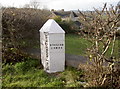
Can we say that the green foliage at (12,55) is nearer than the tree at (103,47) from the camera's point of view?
No

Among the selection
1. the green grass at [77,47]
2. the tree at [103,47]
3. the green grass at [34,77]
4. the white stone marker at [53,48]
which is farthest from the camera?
the green grass at [77,47]

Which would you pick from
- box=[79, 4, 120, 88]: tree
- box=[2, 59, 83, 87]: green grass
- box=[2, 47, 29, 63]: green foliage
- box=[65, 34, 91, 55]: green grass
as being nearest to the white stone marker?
box=[2, 59, 83, 87]: green grass

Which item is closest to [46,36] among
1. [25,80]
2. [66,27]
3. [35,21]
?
[25,80]

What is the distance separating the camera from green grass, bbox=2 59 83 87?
5.52m

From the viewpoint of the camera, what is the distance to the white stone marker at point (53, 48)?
21.1ft

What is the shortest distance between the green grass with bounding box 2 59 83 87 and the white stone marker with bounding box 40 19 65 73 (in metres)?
0.28

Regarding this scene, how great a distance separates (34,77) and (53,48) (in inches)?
47.8

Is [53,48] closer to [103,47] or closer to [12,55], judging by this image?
[103,47]

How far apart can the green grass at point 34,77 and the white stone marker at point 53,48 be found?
0.28 metres

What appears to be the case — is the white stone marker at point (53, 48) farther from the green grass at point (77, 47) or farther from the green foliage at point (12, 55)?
the green foliage at point (12, 55)

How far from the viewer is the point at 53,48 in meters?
6.45

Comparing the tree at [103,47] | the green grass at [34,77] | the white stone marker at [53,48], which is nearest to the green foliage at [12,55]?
the green grass at [34,77]

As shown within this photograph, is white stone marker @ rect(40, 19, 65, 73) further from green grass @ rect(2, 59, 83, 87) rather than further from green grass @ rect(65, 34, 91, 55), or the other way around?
green grass @ rect(65, 34, 91, 55)

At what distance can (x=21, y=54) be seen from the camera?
26.5 feet
